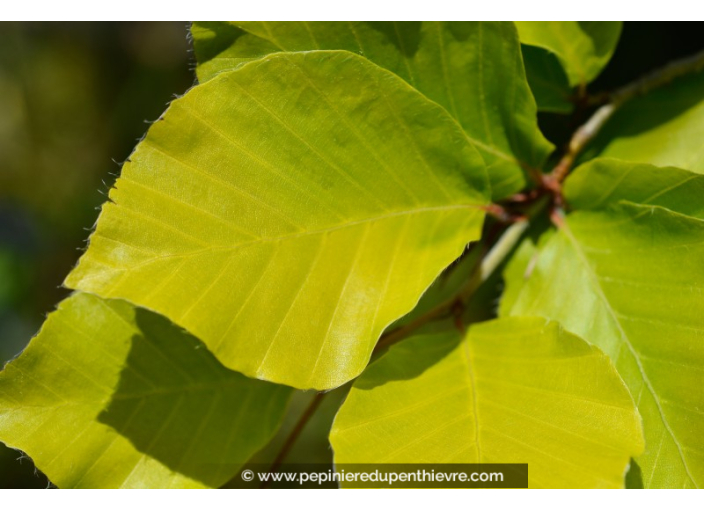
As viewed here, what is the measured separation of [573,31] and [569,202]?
0.20 m

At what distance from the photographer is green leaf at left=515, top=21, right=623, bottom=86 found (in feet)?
2.28

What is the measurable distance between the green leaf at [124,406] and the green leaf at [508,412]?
17cm

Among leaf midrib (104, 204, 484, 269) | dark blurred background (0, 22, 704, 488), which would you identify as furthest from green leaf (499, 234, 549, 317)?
dark blurred background (0, 22, 704, 488)

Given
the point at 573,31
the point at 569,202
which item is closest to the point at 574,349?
the point at 569,202

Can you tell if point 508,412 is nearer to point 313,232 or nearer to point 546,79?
point 313,232

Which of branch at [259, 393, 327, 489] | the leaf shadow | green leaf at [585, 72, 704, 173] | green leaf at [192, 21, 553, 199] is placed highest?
green leaf at [192, 21, 553, 199]

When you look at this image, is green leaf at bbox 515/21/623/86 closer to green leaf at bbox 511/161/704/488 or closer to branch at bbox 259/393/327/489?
green leaf at bbox 511/161/704/488

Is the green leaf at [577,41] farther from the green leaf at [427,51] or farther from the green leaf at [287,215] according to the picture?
the green leaf at [287,215]

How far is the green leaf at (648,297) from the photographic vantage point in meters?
0.56

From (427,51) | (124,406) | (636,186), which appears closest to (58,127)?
(124,406)

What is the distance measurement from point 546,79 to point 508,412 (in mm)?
401

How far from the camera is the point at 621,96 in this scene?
779mm

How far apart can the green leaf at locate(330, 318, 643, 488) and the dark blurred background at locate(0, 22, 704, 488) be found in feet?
6.19

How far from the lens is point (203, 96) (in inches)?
20.5
